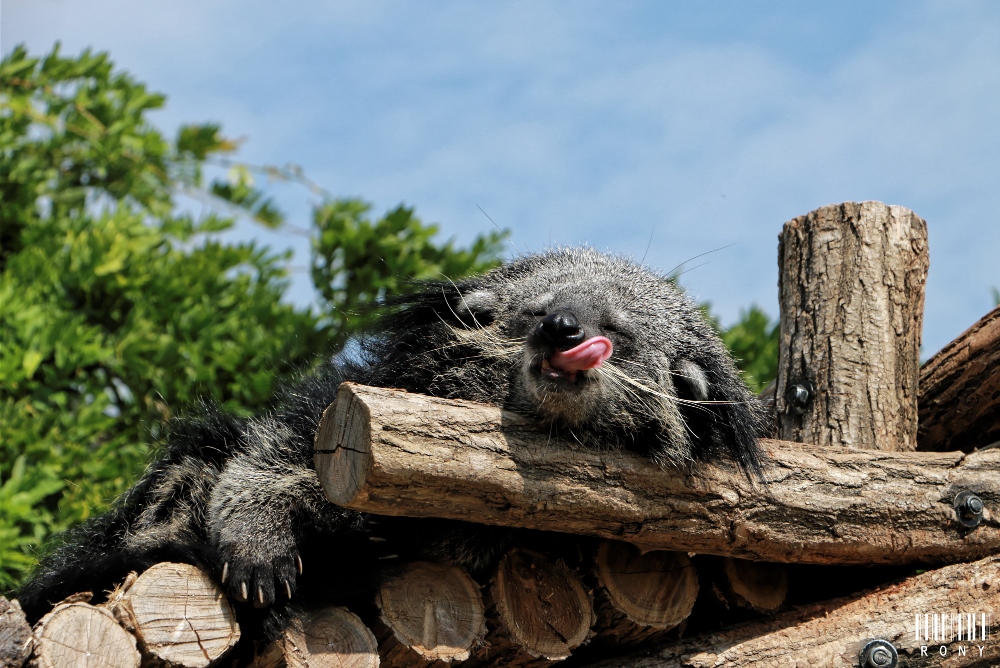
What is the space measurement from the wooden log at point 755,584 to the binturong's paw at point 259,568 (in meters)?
1.45

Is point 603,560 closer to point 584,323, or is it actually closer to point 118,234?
point 584,323

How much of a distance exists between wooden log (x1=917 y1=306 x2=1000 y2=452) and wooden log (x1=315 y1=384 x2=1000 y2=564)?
1.59 feet

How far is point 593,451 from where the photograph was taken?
9.52ft

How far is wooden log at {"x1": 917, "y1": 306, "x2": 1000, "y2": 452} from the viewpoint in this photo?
151 inches

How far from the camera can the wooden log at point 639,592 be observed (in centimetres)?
320

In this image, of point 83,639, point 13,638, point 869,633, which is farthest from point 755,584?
point 13,638

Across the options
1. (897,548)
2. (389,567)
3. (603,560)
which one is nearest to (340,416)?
(389,567)

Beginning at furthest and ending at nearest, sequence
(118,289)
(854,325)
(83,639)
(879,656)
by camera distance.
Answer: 1. (118,289)
2. (854,325)
3. (879,656)
4. (83,639)

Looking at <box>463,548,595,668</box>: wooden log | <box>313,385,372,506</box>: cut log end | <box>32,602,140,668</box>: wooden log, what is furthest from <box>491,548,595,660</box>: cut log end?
<box>32,602,140,668</box>: wooden log

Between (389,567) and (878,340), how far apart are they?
2.09 meters

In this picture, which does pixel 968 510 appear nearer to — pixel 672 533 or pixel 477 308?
pixel 672 533

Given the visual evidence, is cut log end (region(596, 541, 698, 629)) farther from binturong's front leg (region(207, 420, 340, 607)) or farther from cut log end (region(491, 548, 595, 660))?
binturong's front leg (region(207, 420, 340, 607))

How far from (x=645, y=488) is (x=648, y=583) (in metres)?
0.48

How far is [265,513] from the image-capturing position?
9.90 ft
